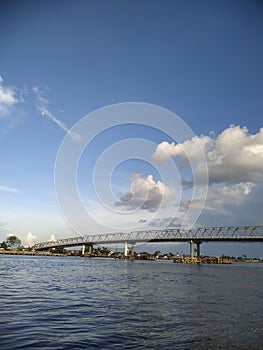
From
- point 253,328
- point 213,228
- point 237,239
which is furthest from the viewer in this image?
point 213,228

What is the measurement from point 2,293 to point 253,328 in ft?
71.4

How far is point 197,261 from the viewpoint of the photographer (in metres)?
187

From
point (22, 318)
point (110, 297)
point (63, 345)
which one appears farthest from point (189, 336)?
point (110, 297)

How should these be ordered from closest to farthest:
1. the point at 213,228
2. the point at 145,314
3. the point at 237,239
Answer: the point at 145,314
the point at 237,239
the point at 213,228

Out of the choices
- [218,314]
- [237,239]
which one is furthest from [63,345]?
[237,239]

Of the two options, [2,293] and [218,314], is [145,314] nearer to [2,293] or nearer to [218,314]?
[218,314]

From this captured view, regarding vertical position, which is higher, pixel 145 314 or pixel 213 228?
pixel 213 228

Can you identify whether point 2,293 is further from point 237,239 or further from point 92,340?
point 237,239

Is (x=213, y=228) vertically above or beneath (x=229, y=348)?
above

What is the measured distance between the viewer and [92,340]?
50.1ft

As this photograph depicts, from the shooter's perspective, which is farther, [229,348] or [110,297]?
[110,297]

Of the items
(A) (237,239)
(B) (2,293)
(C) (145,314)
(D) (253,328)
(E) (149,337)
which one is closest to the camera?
(E) (149,337)

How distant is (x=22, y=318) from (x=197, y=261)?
178792 mm

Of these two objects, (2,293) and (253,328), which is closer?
(253,328)
